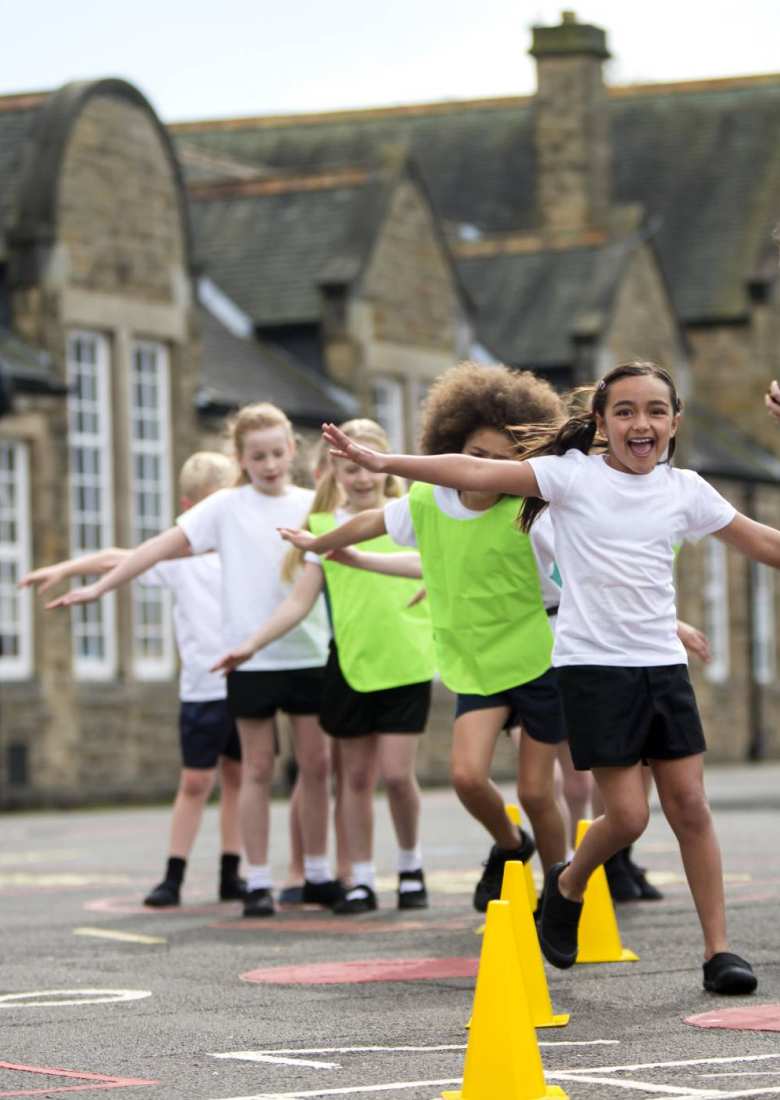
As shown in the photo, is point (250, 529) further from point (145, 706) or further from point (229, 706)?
point (145, 706)

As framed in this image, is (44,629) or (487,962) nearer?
(487,962)

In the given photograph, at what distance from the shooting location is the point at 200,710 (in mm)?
11602

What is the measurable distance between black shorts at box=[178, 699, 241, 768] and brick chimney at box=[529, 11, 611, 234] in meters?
32.5

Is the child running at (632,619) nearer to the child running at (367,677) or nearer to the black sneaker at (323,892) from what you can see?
the child running at (367,677)

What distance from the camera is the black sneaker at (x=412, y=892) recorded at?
10828 millimetres

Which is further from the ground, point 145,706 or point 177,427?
point 177,427

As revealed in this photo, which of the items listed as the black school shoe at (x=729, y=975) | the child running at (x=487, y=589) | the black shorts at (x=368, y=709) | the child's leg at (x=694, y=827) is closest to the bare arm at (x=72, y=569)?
the black shorts at (x=368, y=709)

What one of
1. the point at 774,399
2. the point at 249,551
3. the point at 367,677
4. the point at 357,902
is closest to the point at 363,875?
the point at 357,902

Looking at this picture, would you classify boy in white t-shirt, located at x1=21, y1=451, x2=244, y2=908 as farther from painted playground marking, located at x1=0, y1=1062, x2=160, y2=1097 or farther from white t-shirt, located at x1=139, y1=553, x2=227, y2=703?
painted playground marking, located at x1=0, y1=1062, x2=160, y2=1097

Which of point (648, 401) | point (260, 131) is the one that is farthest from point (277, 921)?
point (260, 131)

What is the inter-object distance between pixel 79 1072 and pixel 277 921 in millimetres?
4053

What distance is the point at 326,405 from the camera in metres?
32.3

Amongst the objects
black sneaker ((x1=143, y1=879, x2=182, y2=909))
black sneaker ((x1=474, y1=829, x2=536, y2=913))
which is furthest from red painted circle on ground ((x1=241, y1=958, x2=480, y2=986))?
black sneaker ((x1=143, y1=879, x2=182, y2=909))

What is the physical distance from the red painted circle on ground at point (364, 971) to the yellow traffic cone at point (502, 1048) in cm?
229
